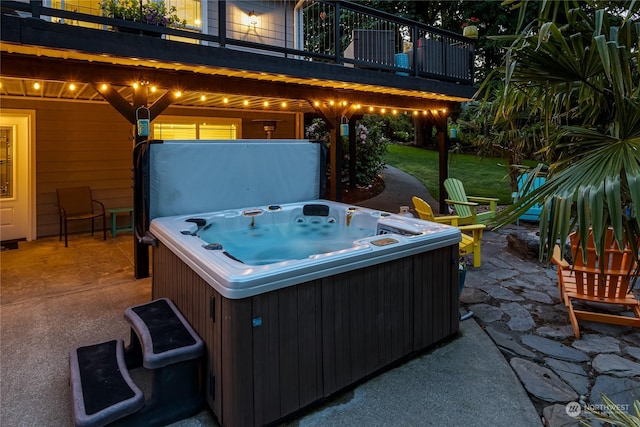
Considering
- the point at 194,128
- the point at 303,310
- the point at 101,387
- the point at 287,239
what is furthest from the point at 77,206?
the point at 303,310

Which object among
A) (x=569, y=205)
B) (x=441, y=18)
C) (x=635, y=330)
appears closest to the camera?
(x=569, y=205)

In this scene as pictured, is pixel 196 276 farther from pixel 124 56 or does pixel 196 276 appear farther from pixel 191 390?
pixel 124 56

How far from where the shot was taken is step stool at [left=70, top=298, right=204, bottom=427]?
1.97m

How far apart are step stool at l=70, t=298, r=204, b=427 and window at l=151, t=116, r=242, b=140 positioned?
18.9 feet

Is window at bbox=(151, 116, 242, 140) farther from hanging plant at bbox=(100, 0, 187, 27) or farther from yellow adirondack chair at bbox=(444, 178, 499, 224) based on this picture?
yellow adirondack chair at bbox=(444, 178, 499, 224)

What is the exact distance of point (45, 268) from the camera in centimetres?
489

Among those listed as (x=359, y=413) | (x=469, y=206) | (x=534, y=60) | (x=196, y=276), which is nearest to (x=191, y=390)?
(x=196, y=276)

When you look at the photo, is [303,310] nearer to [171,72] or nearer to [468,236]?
[468,236]

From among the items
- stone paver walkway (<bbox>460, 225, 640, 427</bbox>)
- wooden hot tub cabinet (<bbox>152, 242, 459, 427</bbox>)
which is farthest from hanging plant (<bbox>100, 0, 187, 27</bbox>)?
stone paver walkway (<bbox>460, 225, 640, 427</bbox>)

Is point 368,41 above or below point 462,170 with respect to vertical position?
above

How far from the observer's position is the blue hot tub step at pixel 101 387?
1.91 metres

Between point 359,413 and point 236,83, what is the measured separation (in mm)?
4114

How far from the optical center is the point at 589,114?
100.0 inches

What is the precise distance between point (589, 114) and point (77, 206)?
691 centimetres
